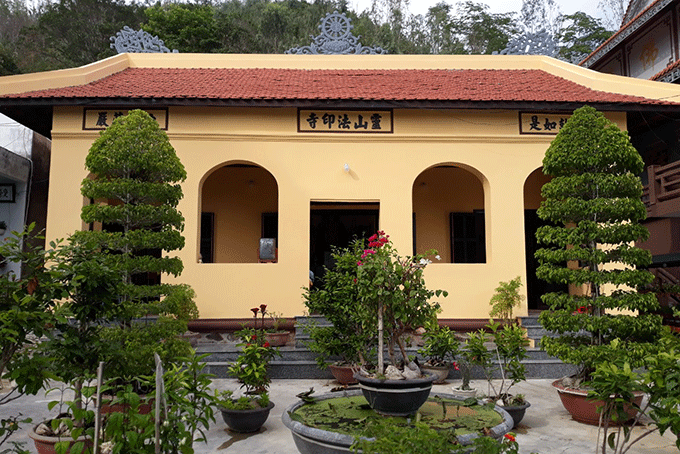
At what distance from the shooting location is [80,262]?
364cm

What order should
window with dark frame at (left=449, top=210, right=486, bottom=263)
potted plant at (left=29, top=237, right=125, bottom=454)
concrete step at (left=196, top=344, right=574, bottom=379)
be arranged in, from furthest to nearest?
window with dark frame at (left=449, top=210, right=486, bottom=263) → concrete step at (left=196, top=344, right=574, bottom=379) → potted plant at (left=29, top=237, right=125, bottom=454)

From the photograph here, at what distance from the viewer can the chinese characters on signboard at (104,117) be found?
8.88 meters

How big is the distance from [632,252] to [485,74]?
22.0ft

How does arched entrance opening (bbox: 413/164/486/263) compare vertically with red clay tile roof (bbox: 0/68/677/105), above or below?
below

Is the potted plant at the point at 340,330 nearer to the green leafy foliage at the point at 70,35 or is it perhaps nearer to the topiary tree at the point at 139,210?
the topiary tree at the point at 139,210

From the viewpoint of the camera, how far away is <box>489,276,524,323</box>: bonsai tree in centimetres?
854

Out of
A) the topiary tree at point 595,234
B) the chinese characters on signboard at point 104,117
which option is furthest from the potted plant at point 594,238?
the chinese characters on signboard at point 104,117

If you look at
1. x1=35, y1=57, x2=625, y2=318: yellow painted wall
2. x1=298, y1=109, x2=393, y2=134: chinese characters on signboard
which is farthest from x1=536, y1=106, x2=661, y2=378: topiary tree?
x1=298, y1=109, x2=393, y2=134: chinese characters on signboard

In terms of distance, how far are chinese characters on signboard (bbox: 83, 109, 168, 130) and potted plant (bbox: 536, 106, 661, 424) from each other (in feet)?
21.5

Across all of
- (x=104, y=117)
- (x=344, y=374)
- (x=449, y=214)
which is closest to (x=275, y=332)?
(x=344, y=374)

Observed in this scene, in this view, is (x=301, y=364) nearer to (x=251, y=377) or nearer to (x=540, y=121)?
(x=251, y=377)

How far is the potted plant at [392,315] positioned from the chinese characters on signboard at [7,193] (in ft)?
27.3

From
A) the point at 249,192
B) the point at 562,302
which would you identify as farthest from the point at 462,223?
the point at 562,302

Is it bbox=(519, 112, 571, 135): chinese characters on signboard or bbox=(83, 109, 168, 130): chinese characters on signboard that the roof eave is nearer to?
bbox=(83, 109, 168, 130): chinese characters on signboard
